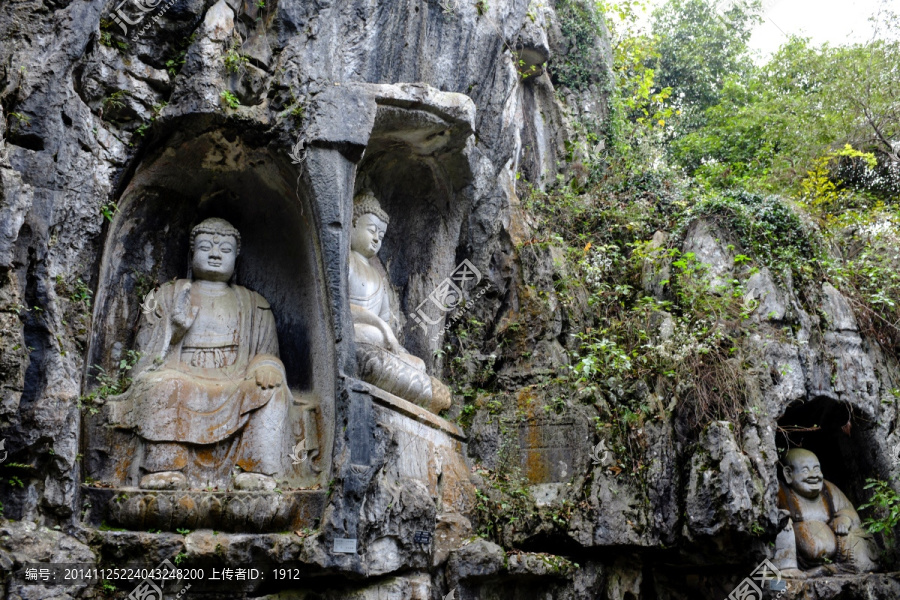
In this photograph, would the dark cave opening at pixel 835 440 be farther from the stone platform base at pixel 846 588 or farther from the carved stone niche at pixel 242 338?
the carved stone niche at pixel 242 338

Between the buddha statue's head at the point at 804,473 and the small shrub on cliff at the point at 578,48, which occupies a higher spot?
the small shrub on cliff at the point at 578,48

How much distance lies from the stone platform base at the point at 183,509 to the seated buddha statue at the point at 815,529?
4767 mm

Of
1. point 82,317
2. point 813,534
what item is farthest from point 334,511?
point 813,534

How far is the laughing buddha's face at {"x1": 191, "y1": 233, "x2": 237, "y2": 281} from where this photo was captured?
7.58 m

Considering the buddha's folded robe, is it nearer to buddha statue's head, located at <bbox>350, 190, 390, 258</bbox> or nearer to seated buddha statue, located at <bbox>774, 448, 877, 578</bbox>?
buddha statue's head, located at <bbox>350, 190, 390, 258</bbox>

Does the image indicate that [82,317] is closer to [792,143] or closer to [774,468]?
[774,468]

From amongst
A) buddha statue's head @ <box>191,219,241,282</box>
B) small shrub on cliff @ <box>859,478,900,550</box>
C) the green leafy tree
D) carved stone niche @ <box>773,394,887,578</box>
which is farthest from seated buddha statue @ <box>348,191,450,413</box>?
the green leafy tree

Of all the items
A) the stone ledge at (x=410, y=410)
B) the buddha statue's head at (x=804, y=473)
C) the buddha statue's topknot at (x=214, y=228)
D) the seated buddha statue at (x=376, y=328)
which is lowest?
the buddha statue's head at (x=804, y=473)

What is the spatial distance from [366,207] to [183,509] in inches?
131

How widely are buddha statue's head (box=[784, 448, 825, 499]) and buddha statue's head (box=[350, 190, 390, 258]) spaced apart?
15.4ft

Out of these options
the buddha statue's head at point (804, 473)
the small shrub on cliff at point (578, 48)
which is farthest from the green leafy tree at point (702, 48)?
the buddha statue's head at point (804, 473)

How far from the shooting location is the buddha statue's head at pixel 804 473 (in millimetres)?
8500

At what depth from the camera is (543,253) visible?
9164 mm

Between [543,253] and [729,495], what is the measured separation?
3.29 metres
